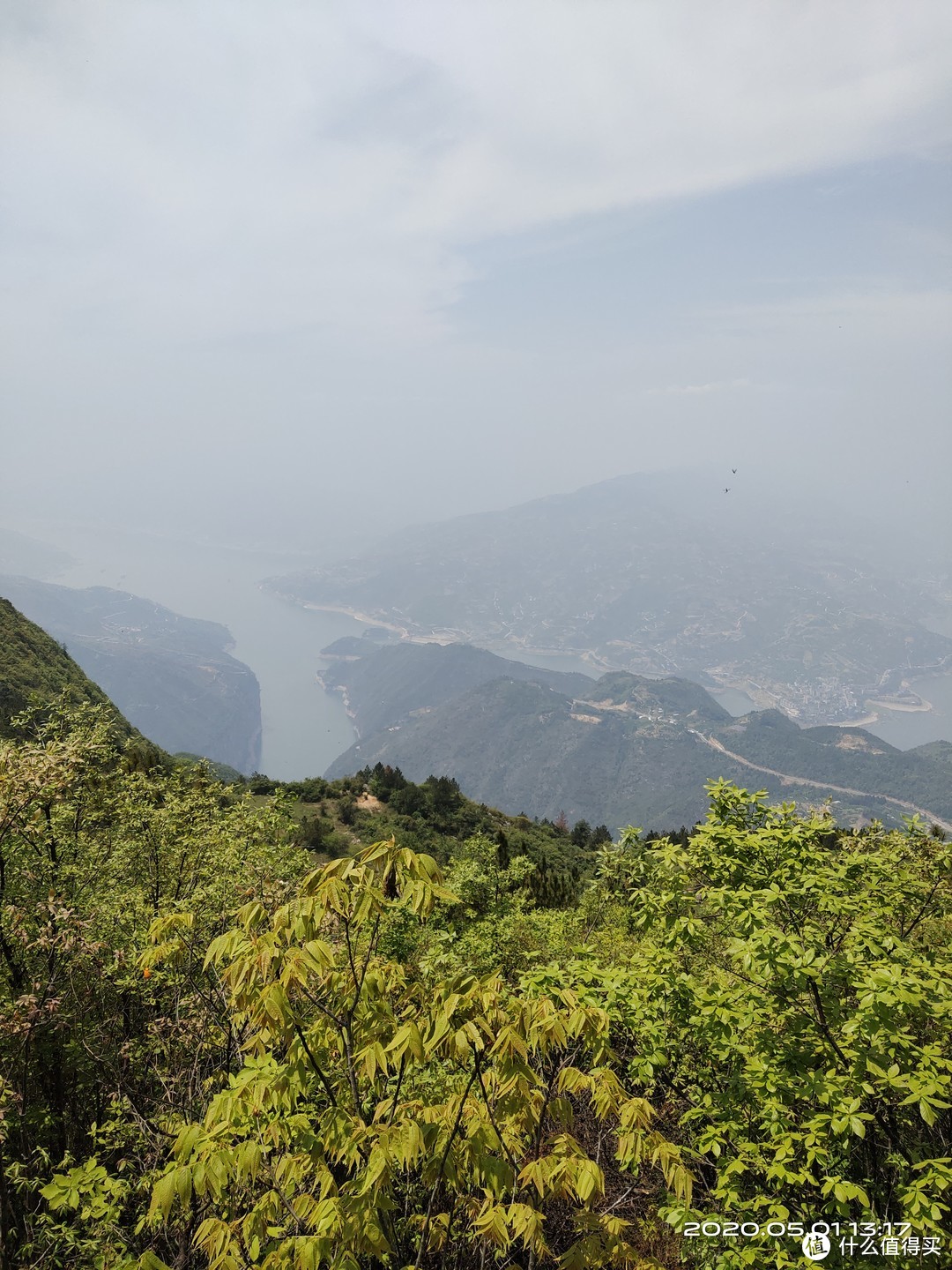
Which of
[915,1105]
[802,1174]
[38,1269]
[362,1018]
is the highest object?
[362,1018]

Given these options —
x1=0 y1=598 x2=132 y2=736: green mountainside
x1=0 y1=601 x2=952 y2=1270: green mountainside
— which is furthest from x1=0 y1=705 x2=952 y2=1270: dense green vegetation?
x1=0 y1=598 x2=132 y2=736: green mountainside

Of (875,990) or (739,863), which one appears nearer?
(875,990)

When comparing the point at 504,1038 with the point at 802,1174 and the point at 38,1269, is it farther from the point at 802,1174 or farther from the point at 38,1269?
the point at 38,1269

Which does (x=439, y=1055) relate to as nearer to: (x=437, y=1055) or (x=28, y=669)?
(x=437, y=1055)

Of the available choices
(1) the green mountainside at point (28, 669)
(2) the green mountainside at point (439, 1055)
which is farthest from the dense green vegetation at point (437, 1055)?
(1) the green mountainside at point (28, 669)

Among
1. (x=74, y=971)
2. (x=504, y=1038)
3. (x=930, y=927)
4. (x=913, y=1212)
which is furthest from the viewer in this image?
(x=930, y=927)

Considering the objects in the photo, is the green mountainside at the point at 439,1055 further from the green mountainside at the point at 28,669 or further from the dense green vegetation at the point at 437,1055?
the green mountainside at the point at 28,669

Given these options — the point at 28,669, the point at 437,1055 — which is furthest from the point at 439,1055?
the point at 28,669

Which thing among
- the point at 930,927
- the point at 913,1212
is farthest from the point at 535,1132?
the point at 930,927
